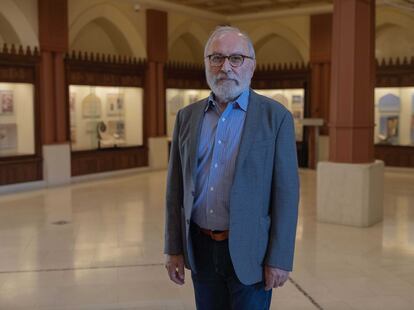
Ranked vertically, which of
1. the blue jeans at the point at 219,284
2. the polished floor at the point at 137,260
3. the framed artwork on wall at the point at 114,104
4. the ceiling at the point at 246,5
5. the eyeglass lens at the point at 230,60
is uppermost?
the ceiling at the point at 246,5

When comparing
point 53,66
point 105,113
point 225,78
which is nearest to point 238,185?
point 225,78

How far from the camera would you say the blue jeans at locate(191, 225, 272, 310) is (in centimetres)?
249

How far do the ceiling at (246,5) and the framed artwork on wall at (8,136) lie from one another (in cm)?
568

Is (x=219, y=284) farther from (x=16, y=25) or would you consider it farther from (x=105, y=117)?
(x=105, y=117)

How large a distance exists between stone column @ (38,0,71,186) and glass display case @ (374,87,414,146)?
320 inches

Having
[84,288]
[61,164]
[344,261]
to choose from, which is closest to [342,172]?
[344,261]

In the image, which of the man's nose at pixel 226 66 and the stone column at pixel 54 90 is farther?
the stone column at pixel 54 90

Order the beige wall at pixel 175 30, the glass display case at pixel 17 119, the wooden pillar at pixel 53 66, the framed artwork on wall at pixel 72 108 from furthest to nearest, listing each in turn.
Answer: the framed artwork on wall at pixel 72 108, the wooden pillar at pixel 53 66, the beige wall at pixel 175 30, the glass display case at pixel 17 119

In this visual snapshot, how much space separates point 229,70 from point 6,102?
9890 millimetres

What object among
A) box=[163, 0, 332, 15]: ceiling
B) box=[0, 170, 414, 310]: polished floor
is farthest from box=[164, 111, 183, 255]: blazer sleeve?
box=[163, 0, 332, 15]: ceiling

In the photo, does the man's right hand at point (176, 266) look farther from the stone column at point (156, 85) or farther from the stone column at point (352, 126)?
the stone column at point (156, 85)

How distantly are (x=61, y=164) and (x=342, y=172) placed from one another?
275 inches

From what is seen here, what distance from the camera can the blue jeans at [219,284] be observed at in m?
2.49

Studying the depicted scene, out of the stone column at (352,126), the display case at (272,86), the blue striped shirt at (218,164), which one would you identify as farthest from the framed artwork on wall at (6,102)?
the blue striped shirt at (218,164)
